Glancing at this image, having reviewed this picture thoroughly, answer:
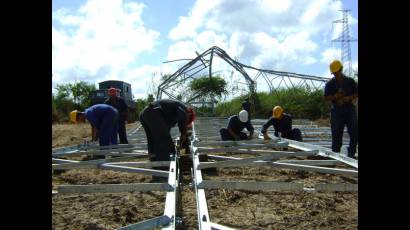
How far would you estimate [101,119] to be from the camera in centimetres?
718

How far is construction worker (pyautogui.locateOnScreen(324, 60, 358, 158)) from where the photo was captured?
20.4ft

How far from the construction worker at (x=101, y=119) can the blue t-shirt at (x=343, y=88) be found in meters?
3.64

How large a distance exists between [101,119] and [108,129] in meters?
0.22

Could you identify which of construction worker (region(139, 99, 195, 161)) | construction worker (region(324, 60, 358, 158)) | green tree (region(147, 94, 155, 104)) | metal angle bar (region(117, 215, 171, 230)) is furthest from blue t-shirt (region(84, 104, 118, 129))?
green tree (region(147, 94, 155, 104))

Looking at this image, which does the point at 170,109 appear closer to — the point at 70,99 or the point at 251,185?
the point at 251,185

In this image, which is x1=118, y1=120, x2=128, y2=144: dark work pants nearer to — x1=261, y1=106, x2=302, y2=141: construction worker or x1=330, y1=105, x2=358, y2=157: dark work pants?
x1=261, y1=106, x2=302, y2=141: construction worker

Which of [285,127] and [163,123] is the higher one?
[163,123]

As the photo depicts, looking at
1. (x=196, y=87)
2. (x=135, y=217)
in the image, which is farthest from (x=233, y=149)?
(x=196, y=87)

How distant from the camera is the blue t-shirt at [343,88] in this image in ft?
20.5

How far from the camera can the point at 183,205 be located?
3900 millimetres

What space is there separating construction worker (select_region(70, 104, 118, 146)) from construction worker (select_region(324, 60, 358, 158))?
3.64 m

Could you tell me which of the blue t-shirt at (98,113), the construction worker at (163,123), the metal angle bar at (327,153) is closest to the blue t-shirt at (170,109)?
the construction worker at (163,123)

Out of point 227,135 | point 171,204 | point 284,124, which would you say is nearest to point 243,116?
point 227,135
